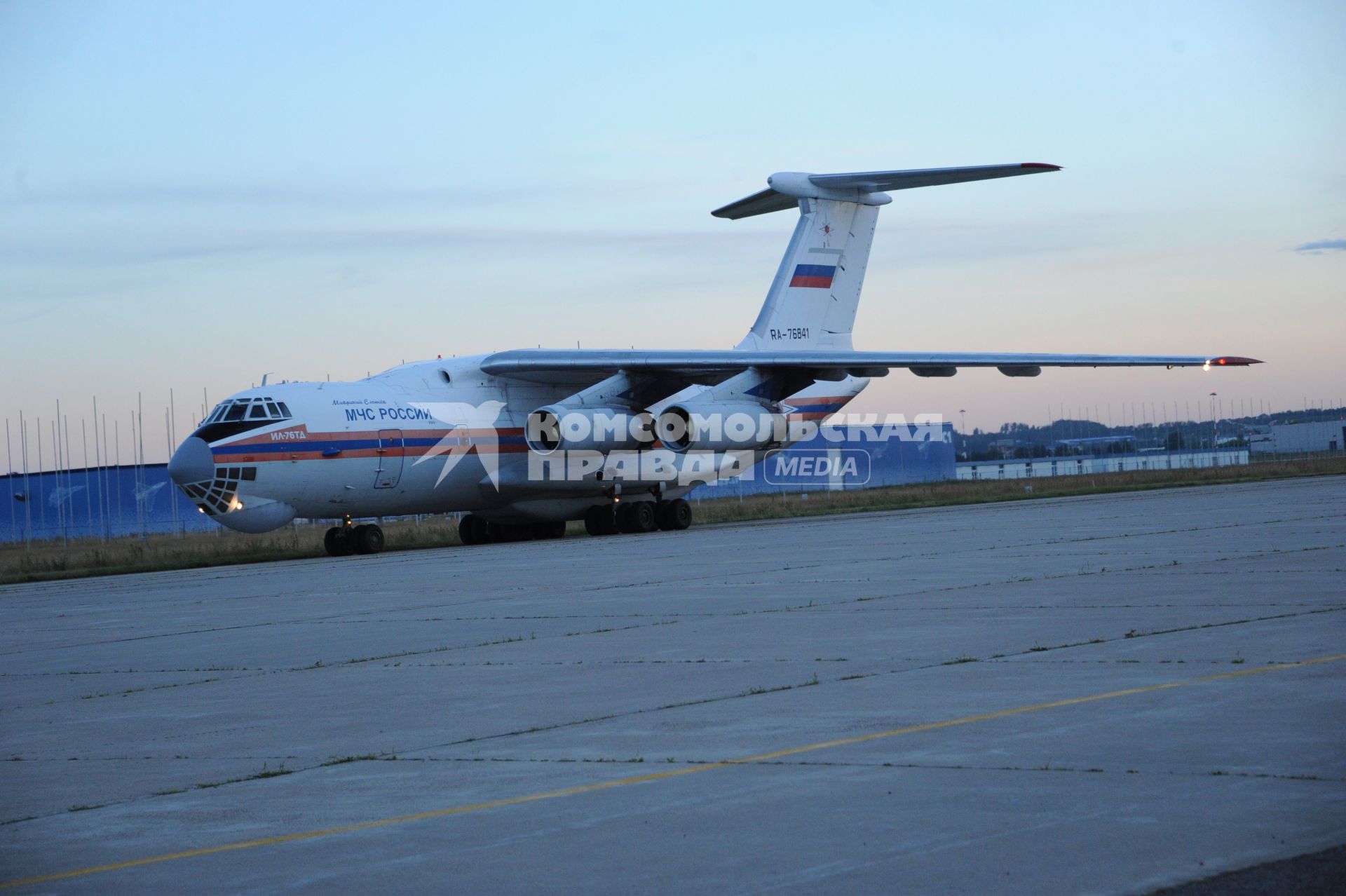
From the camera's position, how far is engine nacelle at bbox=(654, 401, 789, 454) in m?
24.9

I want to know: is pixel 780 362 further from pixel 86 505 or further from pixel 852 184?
pixel 86 505

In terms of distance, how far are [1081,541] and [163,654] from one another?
9.51 meters

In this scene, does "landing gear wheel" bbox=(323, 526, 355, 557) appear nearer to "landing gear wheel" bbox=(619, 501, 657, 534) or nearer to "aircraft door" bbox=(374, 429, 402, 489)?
"aircraft door" bbox=(374, 429, 402, 489)

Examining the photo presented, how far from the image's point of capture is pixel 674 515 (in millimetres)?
26625

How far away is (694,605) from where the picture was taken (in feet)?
36.6

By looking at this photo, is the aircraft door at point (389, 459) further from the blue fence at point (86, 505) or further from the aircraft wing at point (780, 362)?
the blue fence at point (86, 505)

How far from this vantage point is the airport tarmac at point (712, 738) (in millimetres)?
4078

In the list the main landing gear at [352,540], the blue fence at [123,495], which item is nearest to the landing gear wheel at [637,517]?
the main landing gear at [352,540]

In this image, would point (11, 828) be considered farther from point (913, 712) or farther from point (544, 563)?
point (544, 563)

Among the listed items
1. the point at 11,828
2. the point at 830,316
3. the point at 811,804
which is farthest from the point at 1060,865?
the point at 830,316

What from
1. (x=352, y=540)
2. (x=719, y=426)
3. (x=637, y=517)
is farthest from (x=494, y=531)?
(x=719, y=426)

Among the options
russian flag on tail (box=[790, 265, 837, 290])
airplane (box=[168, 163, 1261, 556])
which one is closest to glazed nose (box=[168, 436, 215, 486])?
airplane (box=[168, 163, 1261, 556])

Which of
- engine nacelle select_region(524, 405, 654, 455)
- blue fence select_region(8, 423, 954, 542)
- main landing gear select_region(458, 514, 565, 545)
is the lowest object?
main landing gear select_region(458, 514, 565, 545)

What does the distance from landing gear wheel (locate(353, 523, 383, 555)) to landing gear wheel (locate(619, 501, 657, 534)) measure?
4.77 m
